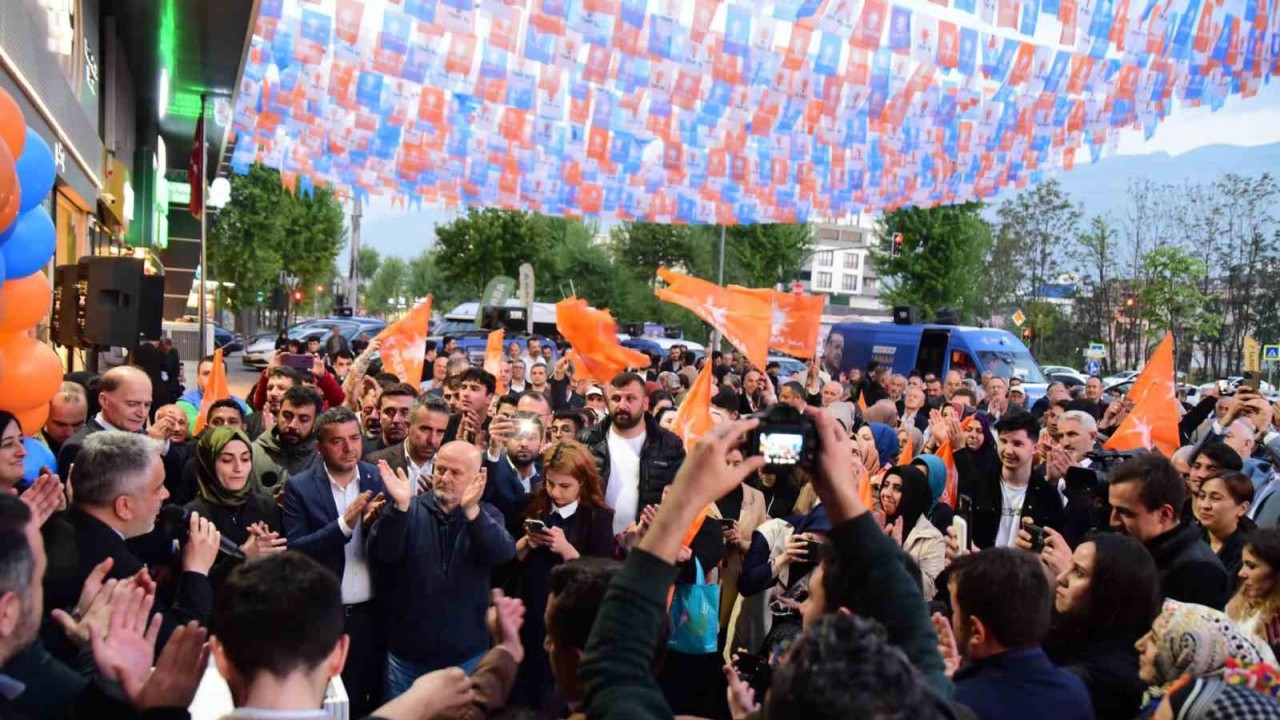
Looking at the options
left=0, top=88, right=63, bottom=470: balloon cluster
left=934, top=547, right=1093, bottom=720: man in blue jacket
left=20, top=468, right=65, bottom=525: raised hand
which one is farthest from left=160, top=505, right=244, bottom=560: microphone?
left=934, top=547, right=1093, bottom=720: man in blue jacket

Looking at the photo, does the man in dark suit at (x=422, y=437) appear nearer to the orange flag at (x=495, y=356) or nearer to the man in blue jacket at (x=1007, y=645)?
the man in blue jacket at (x=1007, y=645)

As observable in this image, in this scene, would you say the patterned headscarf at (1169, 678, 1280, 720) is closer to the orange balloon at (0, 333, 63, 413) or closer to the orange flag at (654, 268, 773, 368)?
the orange balloon at (0, 333, 63, 413)

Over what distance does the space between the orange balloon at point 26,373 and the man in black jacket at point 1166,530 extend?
5.62 m

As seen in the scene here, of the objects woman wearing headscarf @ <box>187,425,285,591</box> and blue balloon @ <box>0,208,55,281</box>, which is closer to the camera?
woman wearing headscarf @ <box>187,425,285,591</box>

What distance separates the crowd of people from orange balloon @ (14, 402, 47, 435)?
0.34 meters

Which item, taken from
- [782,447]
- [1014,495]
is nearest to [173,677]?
[782,447]

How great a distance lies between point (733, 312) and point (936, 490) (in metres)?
5.47

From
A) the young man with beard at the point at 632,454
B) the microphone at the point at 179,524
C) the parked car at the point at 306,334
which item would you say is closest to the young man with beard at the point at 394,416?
the young man with beard at the point at 632,454

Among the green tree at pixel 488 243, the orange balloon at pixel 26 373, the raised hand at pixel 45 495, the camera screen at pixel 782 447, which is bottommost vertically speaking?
the raised hand at pixel 45 495

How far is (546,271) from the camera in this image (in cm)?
7156

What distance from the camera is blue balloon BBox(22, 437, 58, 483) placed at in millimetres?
6148

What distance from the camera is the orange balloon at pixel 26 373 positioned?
21.2ft

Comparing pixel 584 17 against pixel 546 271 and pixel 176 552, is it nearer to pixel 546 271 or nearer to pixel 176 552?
pixel 176 552

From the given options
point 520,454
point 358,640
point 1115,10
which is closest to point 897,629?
point 358,640
